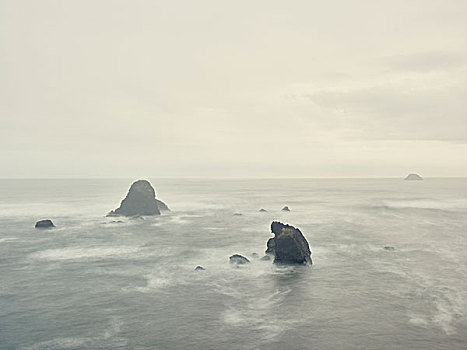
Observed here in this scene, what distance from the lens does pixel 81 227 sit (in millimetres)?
124875

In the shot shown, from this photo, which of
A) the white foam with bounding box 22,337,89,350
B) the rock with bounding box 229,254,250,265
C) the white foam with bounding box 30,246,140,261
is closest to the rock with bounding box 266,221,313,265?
the rock with bounding box 229,254,250,265

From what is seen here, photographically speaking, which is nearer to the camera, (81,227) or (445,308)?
(445,308)

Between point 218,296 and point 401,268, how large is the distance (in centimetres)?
4015

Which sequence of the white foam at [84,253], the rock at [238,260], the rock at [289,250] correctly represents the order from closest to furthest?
the rock at [289,250] < the rock at [238,260] < the white foam at [84,253]

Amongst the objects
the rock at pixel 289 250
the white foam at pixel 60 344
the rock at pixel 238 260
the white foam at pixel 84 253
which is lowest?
the white foam at pixel 60 344

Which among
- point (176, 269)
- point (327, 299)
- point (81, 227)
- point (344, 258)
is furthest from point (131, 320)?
point (81, 227)

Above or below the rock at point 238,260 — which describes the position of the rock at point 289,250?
above

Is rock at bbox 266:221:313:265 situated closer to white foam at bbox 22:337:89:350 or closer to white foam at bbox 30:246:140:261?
white foam at bbox 30:246:140:261

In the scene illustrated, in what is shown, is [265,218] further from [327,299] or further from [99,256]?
[327,299]

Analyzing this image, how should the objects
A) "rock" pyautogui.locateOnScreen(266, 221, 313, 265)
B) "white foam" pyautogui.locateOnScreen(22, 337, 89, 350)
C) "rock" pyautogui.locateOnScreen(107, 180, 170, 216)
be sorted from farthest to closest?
"rock" pyautogui.locateOnScreen(107, 180, 170, 216) < "rock" pyautogui.locateOnScreen(266, 221, 313, 265) < "white foam" pyautogui.locateOnScreen(22, 337, 89, 350)

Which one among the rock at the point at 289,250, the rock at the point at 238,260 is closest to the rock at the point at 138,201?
the rock at the point at 238,260

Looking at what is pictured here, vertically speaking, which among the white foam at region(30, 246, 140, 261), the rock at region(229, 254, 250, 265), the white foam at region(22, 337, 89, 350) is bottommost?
the white foam at region(22, 337, 89, 350)

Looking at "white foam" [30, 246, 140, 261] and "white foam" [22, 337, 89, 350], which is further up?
"white foam" [30, 246, 140, 261]

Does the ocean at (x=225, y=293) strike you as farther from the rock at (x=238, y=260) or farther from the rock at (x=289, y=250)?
the rock at (x=289, y=250)
